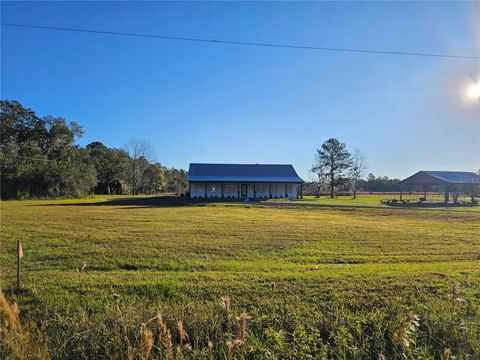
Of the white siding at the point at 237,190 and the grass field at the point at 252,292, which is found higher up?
the white siding at the point at 237,190

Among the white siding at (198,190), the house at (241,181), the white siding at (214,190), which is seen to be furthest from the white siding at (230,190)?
the white siding at (198,190)

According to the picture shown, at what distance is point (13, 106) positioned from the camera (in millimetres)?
53938

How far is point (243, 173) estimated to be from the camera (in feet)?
141

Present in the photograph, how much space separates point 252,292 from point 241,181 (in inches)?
1411

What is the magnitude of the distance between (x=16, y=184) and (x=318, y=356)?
152 ft

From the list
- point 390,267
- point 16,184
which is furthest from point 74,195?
point 390,267

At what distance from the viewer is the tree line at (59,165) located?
3959cm

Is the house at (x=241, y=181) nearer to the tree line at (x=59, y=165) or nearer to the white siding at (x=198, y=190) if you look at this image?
the white siding at (x=198, y=190)

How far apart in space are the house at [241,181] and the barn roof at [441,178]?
603 inches

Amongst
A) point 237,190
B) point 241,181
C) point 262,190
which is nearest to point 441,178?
point 262,190

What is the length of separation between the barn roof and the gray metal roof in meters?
15.4

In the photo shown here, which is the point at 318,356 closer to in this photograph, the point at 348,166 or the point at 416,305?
the point at 416,305

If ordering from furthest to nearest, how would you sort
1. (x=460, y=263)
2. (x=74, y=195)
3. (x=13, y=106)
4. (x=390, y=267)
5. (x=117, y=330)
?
(x=13, y=106) < (x=74, y=195) < (x=460, y=263) < (x=390, y=267) < (x=117, y=330)

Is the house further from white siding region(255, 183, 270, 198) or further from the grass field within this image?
the grass field
